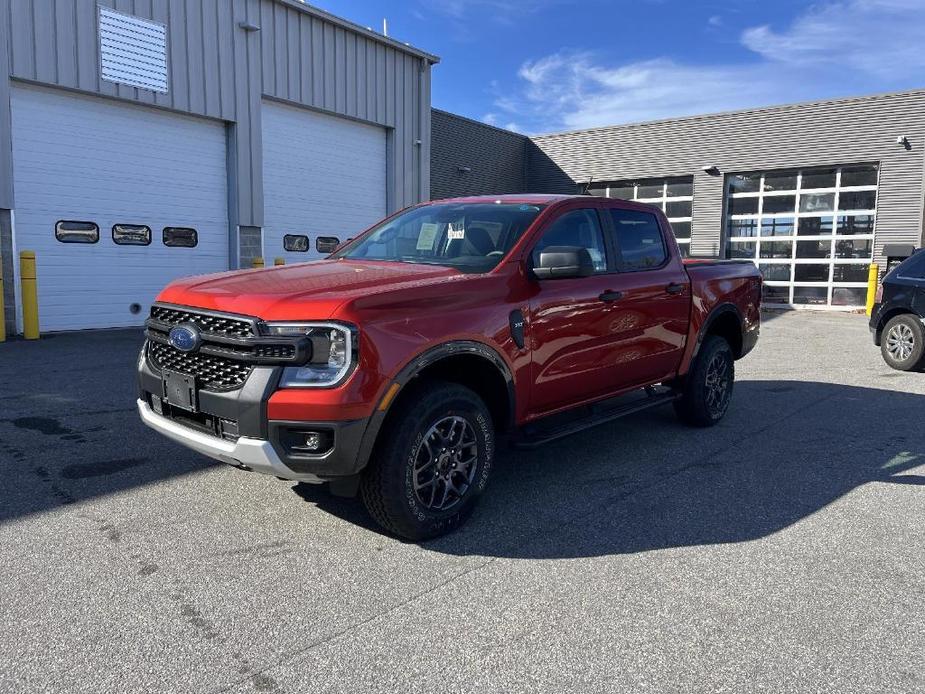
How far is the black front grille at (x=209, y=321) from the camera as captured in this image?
3.38 m

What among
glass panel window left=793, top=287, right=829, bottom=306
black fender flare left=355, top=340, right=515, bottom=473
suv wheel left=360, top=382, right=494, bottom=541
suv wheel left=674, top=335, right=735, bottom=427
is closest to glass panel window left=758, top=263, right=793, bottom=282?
glass panel window left=793, top=287, right=829, bottom=306

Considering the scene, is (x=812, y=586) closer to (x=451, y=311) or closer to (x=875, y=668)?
(x=875, y=668)

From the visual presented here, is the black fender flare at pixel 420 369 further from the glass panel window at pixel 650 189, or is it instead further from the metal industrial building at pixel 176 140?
the glass panel window at pixel 650 189

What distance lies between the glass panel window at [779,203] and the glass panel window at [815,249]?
3.42 ft

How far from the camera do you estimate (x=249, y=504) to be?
4145mm

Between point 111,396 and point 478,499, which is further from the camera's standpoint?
point 111,396

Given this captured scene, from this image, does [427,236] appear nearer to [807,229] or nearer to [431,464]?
[431,464]

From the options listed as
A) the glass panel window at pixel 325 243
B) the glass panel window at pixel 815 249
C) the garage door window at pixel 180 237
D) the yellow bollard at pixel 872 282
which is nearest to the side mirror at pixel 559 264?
the garage door window at pixel 180 237

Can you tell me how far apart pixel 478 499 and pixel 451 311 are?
3.64 ft

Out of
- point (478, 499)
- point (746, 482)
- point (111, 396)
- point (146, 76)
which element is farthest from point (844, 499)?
point (146, 76)

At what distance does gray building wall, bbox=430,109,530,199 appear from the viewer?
835 inches

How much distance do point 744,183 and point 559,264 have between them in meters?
18.9

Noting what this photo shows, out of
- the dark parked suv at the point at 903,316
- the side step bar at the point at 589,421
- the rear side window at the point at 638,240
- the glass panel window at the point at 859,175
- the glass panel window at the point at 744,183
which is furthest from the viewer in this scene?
the glass panel window at the point at 744,183

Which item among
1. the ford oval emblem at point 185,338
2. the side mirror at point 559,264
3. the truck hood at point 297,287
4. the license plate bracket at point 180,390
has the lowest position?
the license plate bracket at point 180,390
